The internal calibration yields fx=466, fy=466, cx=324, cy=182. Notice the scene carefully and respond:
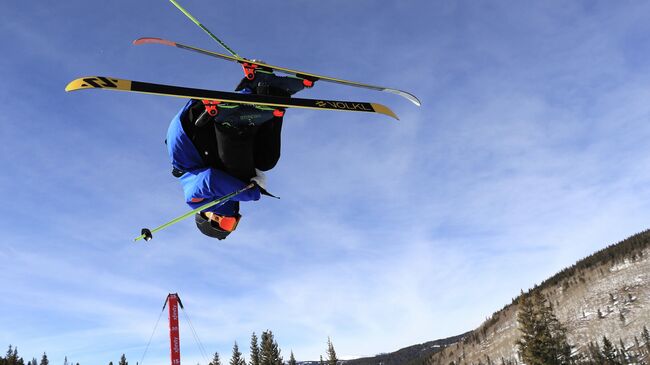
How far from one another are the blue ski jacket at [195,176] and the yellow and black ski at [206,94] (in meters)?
1.08

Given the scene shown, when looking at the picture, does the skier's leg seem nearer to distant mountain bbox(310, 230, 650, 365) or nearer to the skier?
the skier

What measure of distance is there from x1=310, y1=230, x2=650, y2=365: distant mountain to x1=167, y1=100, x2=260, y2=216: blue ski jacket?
14218 centimetres

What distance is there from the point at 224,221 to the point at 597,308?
183362 mm

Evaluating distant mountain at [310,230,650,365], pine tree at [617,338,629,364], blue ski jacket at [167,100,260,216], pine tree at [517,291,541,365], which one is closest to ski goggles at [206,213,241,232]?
blue ski jacket at [167,100,260,216]

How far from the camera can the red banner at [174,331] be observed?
67.6ft

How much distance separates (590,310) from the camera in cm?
16038

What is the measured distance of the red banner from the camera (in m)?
20.6

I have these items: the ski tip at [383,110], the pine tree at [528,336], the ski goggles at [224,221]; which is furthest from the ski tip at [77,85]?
the pine tree at [528,336]

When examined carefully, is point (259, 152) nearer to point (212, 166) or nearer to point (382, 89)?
point (212, 166)

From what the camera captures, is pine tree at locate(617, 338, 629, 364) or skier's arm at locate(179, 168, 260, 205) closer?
skier's arm at locate(179, 168, 260, 205)

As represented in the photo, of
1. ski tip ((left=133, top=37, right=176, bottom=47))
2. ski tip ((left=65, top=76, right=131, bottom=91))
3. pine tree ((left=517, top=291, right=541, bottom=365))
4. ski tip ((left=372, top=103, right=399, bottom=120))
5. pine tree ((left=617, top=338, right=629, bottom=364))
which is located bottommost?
pine tree ((left=617, top=338, right=629, bottom=364))

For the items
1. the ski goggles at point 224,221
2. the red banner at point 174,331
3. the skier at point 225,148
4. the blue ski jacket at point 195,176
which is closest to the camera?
the skier at point 225,148

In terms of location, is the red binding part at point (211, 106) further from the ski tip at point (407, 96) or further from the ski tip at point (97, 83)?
the ski tip at point (407, 96)

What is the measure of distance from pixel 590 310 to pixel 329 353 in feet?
436
